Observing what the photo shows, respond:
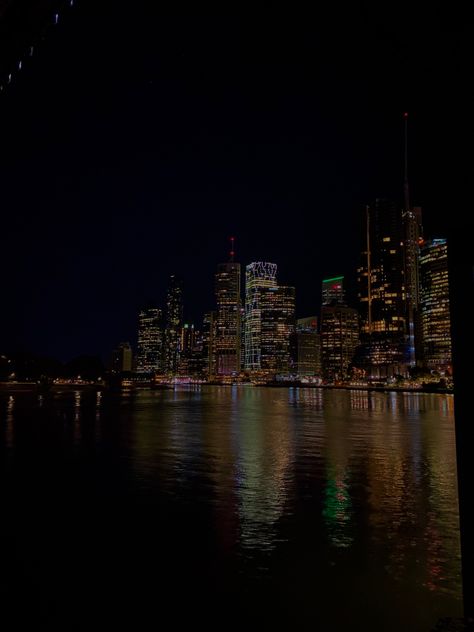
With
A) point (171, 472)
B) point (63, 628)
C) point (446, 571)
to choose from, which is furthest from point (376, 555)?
point (171, 472)

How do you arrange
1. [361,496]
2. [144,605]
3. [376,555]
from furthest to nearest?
[361,496]
[376,555]
[144,605]

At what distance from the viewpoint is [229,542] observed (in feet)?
28.7

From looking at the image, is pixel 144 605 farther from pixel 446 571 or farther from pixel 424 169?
pixel 424 169

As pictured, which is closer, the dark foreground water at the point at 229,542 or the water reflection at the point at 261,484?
the dark foreground water at the point at 229,542

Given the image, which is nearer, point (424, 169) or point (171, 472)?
point (424, 169)

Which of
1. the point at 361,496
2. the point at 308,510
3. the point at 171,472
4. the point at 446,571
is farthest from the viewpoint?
the point at 171,472

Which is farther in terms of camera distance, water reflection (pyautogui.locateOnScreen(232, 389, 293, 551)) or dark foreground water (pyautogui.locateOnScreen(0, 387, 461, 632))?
water reflection (pyautogui.locateOnScreen(232, 389, 293, 551))

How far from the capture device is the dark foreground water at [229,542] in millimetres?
6305

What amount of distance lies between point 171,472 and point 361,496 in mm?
5809

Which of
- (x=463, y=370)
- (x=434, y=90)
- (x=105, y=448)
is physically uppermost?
(x=434, y=90)

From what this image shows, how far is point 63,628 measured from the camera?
5.85 m

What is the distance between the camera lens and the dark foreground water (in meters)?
6.30

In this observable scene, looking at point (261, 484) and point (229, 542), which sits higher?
point (229, 542)

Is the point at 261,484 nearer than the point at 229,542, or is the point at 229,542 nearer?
the point at 229,542
